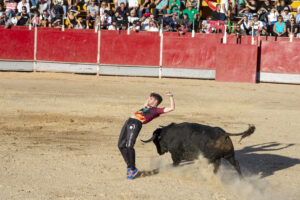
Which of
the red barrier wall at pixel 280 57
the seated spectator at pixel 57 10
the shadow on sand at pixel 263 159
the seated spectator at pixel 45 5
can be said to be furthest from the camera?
the seated spectator at pixel 45 5

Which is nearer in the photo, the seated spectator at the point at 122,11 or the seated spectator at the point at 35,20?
the seated spectator at the point at 122,11

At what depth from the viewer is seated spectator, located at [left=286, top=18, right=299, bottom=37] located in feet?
61.0

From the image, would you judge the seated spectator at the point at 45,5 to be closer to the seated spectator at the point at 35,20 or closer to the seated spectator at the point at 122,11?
the seated spectator at the point at 35,20

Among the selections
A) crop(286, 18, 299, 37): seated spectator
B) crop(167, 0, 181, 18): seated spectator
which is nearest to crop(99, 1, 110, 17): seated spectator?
crop(167, 0, 181, 18): seated spectator

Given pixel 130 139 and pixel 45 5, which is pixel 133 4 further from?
pixel 130 139

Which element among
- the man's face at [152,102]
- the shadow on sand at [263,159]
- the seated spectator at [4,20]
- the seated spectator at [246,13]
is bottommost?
the shadow on sand at [263,159]

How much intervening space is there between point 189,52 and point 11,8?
705 centimetres

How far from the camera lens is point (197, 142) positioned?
676 cm

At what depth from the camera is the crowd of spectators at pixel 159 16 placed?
1898 cm

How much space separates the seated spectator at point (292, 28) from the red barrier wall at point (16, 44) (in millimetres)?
9172

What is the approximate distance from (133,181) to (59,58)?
1305 cm

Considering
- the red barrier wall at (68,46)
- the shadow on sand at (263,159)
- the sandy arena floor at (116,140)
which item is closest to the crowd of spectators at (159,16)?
the red barrier wall at (68,46)

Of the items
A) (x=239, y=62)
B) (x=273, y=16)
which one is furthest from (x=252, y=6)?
(x=239, y=62)

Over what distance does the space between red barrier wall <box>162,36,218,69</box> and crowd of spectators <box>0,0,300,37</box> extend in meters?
0.55
